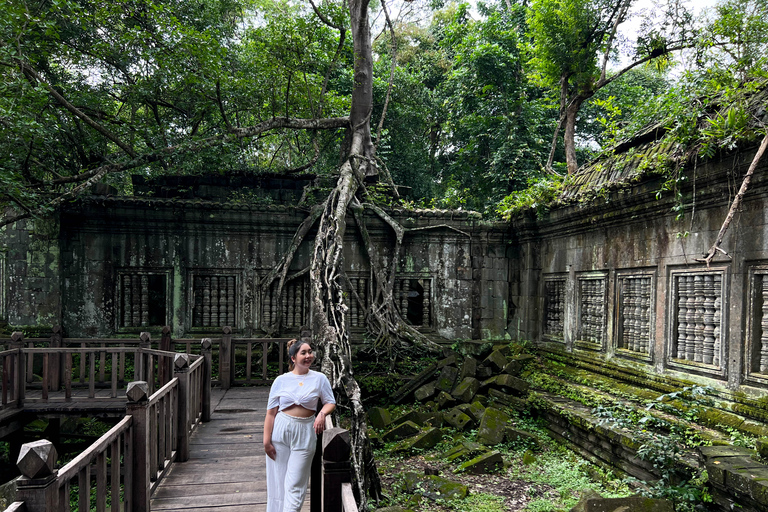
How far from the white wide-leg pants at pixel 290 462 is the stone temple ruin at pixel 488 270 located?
439 cm

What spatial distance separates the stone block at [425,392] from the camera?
25.1 feet

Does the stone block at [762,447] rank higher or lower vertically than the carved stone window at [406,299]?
lower

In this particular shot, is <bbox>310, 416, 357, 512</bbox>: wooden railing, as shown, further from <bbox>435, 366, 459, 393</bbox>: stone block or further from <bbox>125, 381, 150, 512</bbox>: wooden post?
<bbox>435, 366, 459, 393</bbox>: stone block

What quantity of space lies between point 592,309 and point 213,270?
6.87 metres

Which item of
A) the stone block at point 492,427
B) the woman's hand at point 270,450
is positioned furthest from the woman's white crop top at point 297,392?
the stone block at point 492,427

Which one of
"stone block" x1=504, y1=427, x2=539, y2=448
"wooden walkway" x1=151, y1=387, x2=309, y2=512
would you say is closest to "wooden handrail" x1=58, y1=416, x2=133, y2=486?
"wooden walkway" x1=151, y1=387, x2=309, y2=512

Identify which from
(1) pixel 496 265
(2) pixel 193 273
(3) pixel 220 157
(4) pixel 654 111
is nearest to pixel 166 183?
(3) pixel 220 157

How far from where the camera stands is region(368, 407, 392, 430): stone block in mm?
6832

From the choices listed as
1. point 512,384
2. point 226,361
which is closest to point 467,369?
point 512,384

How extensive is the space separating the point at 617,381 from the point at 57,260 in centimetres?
965

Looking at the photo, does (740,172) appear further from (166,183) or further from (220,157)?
(166,183)

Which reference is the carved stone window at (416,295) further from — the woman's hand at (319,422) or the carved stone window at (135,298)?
the woman's hand at (319,422)

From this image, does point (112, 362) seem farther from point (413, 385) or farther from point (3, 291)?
point (3, 291)

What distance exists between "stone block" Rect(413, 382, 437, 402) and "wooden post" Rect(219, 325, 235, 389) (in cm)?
306
